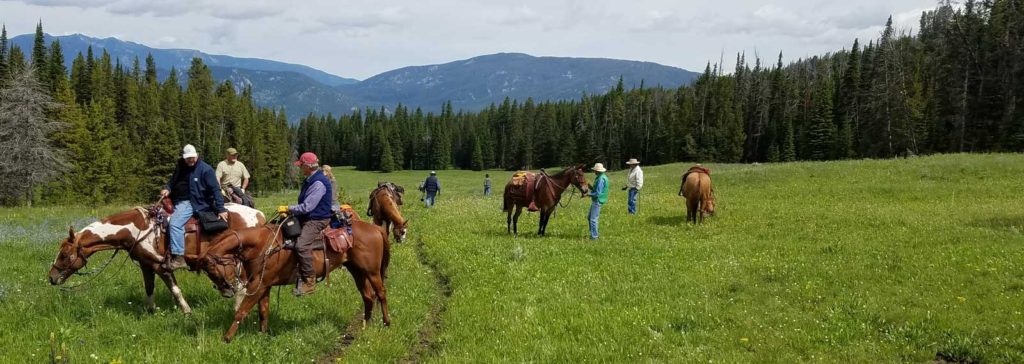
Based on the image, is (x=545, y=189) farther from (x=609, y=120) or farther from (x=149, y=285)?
(x=609, y=120)

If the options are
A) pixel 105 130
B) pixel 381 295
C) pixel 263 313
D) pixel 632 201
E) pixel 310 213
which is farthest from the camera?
pixel 105 130

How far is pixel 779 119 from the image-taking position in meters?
98.3

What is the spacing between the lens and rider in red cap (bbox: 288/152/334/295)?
9.76m

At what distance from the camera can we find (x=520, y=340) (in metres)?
9.36

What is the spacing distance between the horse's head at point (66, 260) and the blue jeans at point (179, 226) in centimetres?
157

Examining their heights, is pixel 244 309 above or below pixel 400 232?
below

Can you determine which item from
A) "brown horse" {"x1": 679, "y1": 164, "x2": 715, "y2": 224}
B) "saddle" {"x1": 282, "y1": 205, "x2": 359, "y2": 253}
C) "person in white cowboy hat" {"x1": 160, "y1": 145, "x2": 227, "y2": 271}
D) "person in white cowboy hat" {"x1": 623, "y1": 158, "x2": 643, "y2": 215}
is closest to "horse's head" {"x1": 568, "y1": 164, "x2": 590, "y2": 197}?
"brown horse" {"x1": 679, "y1": 164, "x2": 715, "y2": 224}

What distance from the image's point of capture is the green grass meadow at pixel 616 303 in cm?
880

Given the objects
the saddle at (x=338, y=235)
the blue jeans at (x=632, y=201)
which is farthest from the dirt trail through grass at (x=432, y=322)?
the blue jeans at (x=632, y=201)

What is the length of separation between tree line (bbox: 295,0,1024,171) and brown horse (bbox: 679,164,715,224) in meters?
41.2

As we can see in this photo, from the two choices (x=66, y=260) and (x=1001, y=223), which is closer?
(x=66, y=260)

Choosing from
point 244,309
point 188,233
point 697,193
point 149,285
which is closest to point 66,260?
point 149,285

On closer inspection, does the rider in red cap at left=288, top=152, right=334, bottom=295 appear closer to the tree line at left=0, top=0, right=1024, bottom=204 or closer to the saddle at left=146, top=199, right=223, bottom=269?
the saddle at left=146, top=199, right=223, bottom=269

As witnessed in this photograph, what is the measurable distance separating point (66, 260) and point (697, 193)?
19498 mm
